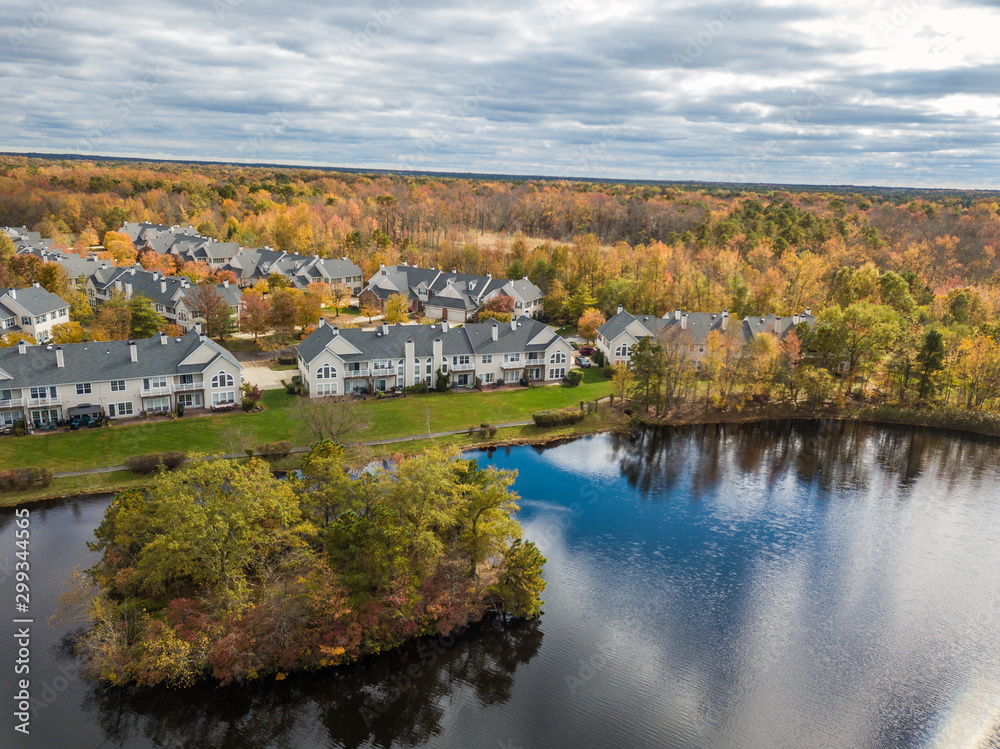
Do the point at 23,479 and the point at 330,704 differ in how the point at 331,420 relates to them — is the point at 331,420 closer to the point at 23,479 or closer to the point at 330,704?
the point at 23,479

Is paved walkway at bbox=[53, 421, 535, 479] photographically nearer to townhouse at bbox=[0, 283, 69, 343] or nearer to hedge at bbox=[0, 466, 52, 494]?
hedge at bbox=[0, 466, 52, 494]

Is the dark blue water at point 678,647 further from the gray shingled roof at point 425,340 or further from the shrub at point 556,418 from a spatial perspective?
the gray shingled roof at point 425,340

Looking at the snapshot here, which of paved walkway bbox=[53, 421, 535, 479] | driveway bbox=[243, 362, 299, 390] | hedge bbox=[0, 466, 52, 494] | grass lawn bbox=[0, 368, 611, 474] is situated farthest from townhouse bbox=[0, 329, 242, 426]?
hedge bbox=[0, 466, 52, 494]

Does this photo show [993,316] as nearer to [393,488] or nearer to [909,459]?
[909,459]

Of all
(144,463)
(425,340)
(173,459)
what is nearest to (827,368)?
(425,340)

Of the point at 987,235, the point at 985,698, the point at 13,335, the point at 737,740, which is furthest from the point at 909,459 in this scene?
the point at 987,235

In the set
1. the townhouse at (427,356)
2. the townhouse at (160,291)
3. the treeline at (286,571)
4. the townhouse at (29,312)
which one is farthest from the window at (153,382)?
the townhouse at (29,312)
